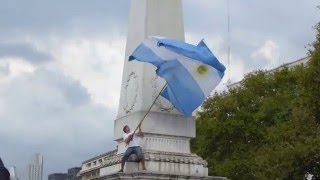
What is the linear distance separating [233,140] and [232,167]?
9.16ft

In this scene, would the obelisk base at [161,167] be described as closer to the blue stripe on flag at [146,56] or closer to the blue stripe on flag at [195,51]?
the blue stripe on flag at [146,56]

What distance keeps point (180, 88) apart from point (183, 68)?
59 centimetres

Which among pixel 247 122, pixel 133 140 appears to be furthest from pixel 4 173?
pixel 247 122

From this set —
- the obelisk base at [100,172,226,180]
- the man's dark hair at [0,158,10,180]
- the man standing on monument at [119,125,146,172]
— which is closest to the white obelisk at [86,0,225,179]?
the obelisk base at [100,172,226,180]

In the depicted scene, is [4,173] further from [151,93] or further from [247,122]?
[247,122]

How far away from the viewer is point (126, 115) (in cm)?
1914

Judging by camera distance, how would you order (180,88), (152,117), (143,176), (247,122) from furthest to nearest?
(247,122)
(152,117)
(180,88)
(143,176)

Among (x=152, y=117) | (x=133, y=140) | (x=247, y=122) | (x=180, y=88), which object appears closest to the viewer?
(x=133, y=140)

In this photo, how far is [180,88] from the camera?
720 inches

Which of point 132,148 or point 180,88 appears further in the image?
point 180,88

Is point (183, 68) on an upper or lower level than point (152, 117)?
upper

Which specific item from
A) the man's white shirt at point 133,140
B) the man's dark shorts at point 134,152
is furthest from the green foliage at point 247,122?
the man's dark shorts at point 134,152

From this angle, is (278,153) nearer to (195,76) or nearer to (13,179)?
(195,76)

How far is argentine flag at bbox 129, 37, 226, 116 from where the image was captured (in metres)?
18.0
